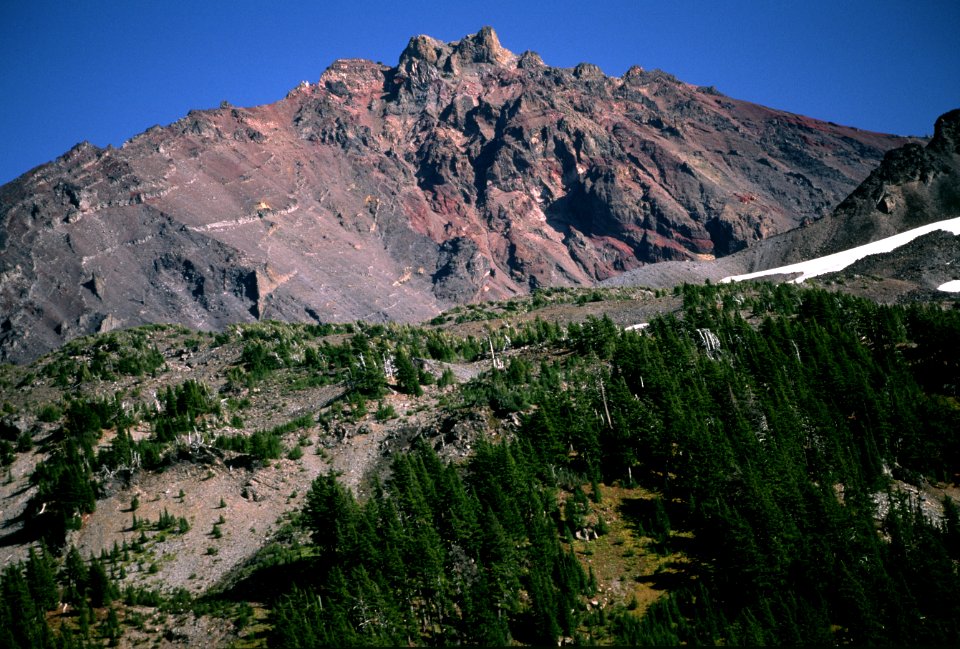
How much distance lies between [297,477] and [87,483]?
1754 cm

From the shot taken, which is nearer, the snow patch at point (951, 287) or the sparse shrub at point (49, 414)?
the sparse shrub at point (49, 414)

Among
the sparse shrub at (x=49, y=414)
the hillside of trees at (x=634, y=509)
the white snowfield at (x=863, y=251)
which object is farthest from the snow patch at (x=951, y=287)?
the sparse shrub at (x=49, y=414)

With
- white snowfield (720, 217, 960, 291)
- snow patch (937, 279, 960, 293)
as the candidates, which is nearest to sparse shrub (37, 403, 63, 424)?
snow patch (937, 279, 960, 293)

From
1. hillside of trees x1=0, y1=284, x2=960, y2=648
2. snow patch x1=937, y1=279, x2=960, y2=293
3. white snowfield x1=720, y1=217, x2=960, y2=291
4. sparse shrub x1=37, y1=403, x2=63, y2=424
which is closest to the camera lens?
hillside of trees x1=0, y1=284, x2=960, y2=648

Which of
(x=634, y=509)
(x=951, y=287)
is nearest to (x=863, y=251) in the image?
(x=951, y=287)

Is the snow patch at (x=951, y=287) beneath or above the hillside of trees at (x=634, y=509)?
above

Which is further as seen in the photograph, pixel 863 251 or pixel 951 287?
pixel 863 251

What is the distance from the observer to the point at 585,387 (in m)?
84.5

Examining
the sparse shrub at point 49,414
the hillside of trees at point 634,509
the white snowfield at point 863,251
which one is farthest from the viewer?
the white snowfield at point 863,251

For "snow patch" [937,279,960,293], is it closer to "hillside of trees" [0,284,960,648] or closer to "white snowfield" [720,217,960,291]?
"white snowfield" [720,217,960,291]

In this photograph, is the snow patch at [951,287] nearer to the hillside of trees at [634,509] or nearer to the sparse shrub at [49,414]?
the hillside of trees at [634,509]

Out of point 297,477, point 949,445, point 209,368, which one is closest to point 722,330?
point 949,445

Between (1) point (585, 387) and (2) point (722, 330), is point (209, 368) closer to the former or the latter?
(1) point (585, 387)

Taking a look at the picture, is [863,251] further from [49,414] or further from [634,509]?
[49,414]
